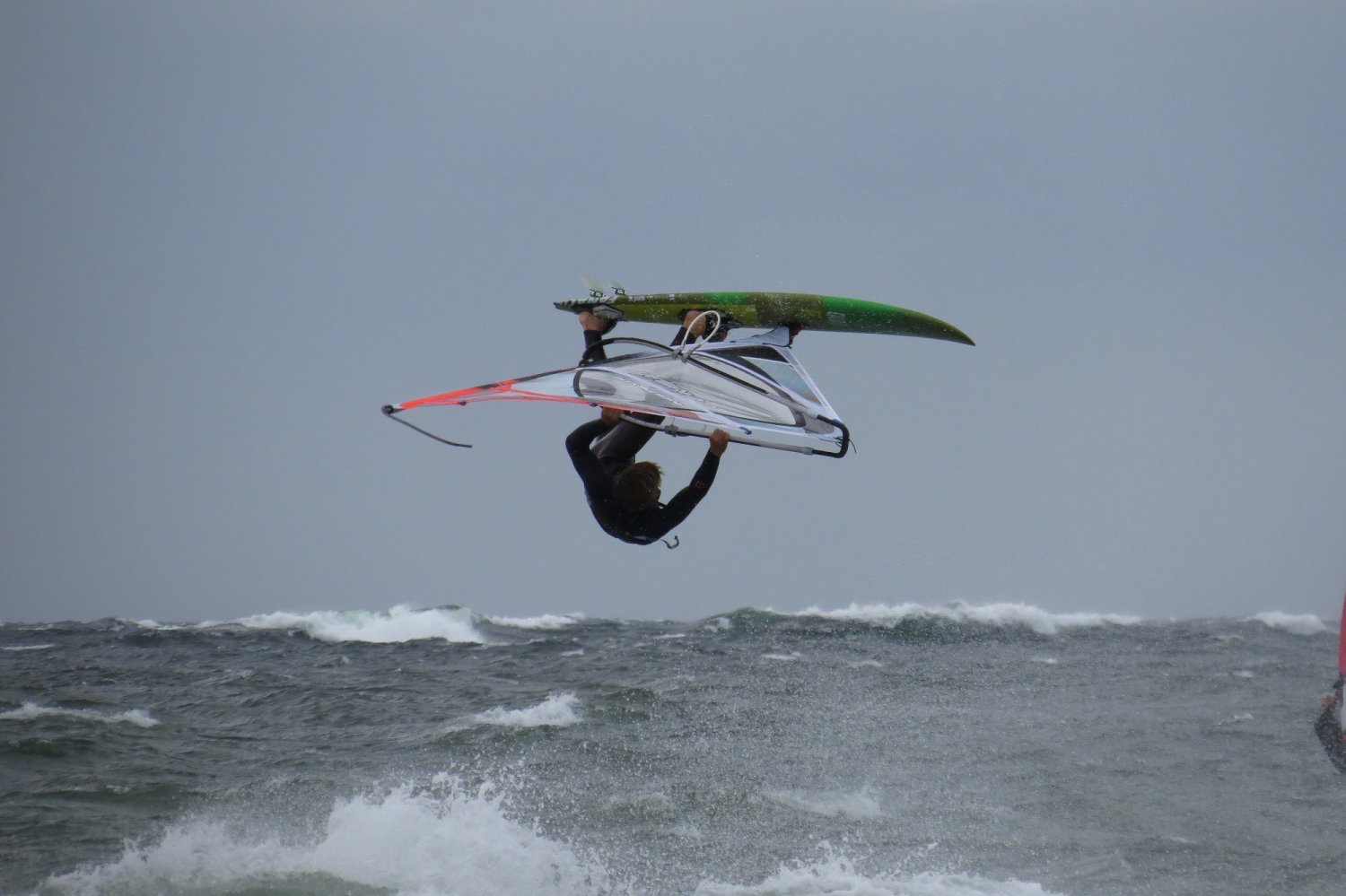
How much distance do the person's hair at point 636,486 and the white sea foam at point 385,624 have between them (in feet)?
46.4

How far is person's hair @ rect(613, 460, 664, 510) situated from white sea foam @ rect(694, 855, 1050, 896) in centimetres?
358

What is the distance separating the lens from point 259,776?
845 cm

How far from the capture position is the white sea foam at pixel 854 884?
664 cm

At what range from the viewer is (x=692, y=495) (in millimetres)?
4113

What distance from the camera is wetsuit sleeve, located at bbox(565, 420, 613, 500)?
13.6 ft

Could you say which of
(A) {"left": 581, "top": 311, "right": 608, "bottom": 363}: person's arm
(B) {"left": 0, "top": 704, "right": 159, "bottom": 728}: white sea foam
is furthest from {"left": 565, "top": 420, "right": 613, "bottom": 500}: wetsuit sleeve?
(B) {"left": 0, "top": 704, "right": 159, "bottom": 728}: white sea foam

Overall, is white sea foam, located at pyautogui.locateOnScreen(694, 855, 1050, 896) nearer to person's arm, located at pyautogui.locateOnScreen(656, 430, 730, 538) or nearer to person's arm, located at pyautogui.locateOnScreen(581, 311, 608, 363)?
person's arm, located at pyautogui.locateOnScreen(656, 430, 730, 538)

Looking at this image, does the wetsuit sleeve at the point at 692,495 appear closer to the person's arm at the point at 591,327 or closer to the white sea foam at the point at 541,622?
the person's arm at the point at 591,327

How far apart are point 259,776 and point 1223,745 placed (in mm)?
10348

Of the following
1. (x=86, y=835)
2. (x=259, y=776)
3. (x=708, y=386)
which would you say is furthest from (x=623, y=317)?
(x=259, y=776)

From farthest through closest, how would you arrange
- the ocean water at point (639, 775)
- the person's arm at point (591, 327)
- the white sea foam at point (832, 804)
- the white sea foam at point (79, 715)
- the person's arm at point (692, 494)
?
the white sea foam at point (79, 715)
the white sea foam at point (832, 804)
the ocean water at point (639, 775)
the person's arm at point (591, 327)
the person's arm at point (692, 494)

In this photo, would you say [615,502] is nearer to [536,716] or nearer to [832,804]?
[832,804]

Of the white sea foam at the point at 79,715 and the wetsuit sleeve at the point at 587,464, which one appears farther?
the white sea foam at the point at 79,715

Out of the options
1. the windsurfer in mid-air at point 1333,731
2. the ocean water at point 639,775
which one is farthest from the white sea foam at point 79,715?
the windsurfer in mid-air at point 1333,731
